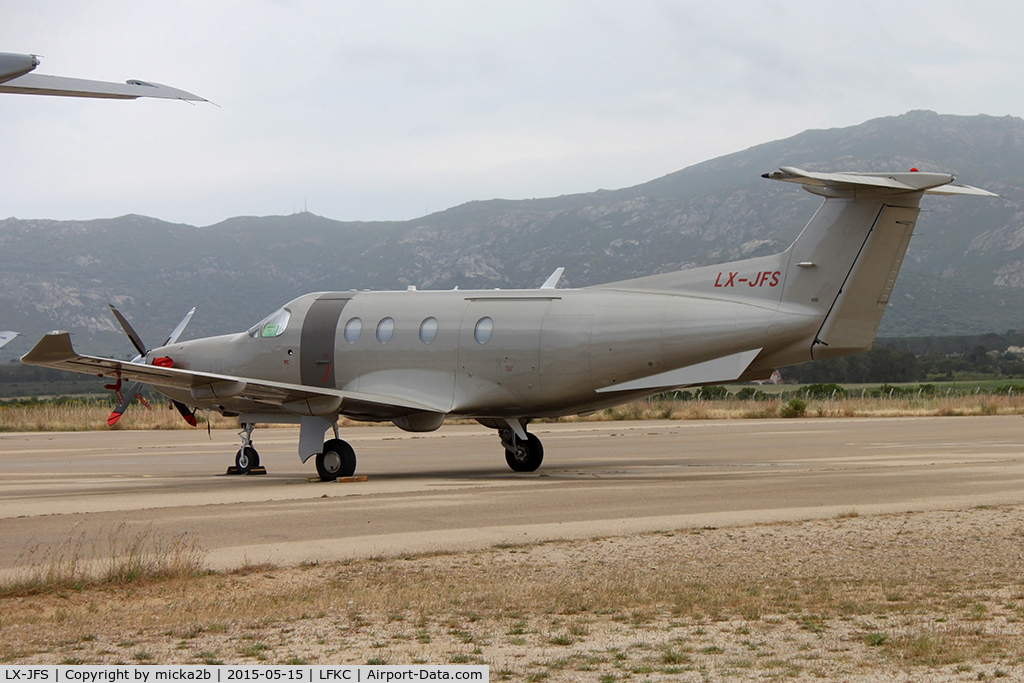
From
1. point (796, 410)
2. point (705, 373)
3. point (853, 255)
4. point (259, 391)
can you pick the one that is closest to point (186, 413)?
point (259, 391)

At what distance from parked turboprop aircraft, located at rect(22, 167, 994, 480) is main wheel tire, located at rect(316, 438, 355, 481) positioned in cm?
3

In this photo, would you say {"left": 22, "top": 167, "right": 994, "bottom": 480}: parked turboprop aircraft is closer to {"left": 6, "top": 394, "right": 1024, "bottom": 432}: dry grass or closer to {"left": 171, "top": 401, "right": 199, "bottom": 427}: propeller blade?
{"left": 171, "top": 401, "right": 199, "bottom": 427}: propeller blade

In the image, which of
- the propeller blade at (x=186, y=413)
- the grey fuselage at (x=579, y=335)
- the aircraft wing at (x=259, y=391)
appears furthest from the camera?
the propeller blade at (x=186, y=413)

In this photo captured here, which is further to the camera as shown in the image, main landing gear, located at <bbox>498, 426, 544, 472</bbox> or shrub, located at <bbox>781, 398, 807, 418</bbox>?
shrub, located at <bbox>781, 398, 807, 418</bbox>

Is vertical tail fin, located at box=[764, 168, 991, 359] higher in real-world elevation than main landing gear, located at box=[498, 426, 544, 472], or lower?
higher

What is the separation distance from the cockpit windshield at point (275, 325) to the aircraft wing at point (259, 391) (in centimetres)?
278

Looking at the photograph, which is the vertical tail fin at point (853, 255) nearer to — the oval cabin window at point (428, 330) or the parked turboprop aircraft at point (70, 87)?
the oval cabin window at point (428, 330)

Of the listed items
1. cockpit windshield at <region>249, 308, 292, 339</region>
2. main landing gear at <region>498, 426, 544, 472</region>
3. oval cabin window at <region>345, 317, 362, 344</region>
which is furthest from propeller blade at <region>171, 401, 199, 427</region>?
main landing gear at <region>498, 426, 544, 472</region>

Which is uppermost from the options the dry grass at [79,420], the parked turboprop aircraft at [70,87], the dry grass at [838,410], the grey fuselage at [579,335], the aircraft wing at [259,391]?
the parked turboprop aircraft at [70,87]

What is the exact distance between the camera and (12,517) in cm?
1619

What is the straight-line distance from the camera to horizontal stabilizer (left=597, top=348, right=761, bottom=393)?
840 inches

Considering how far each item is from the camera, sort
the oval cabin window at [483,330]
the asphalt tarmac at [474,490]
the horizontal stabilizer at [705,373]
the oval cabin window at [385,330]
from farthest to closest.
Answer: the oval cabin window at [385,330] → the oval cabin window at [483,330] → the horizontal stabilizer at [705,373] → the asphalt tarmac at [474,490]

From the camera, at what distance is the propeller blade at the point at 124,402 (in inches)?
944

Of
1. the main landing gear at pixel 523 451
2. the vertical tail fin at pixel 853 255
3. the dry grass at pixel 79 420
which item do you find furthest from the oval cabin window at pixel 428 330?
the dry grass at pixel 79 420
